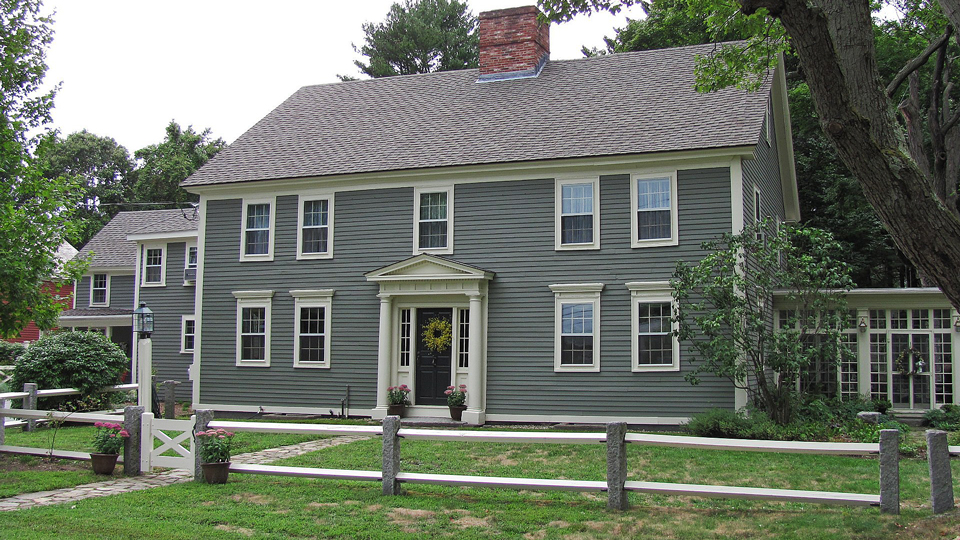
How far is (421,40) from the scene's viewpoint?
139 feet

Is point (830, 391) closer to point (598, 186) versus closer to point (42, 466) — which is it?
point (598, 186)

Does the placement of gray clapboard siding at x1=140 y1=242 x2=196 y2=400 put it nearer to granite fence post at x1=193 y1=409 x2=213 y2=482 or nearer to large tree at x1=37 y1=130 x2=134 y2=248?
Answer: granite fence post at x1=193 y1=409 x2=213 y2=482

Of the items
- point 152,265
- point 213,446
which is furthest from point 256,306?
point 213,446

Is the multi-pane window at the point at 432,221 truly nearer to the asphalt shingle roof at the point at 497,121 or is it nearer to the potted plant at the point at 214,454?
the asphalt shingle roof at the point at 497,121

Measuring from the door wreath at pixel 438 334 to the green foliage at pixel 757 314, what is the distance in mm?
4951

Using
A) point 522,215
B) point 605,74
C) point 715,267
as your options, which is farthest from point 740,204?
point 605,74

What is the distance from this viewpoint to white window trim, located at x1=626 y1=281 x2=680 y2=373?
16.0 meters

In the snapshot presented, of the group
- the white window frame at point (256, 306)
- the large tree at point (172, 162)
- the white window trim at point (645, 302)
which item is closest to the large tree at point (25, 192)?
the white window frame at point (256, 306)

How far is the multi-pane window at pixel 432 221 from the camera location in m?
18.1

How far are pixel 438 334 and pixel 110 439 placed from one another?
327 inches

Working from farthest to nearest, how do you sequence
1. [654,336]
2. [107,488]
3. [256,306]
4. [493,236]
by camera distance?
[256,306] → [493,236] → [654,336] → [107,488]

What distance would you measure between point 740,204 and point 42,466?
12.4m

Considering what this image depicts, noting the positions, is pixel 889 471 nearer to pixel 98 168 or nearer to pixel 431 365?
pixel 431 365

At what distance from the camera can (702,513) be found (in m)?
8.17
